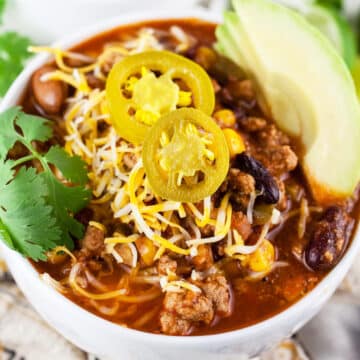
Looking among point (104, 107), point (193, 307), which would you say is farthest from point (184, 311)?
point (104, 107)

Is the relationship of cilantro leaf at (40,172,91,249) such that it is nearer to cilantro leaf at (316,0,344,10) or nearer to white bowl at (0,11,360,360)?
white bowl at (0,11,360,360)

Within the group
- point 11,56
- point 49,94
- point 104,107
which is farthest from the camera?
point 11,56

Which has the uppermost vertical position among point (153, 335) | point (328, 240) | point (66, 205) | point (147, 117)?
point (147, 117)

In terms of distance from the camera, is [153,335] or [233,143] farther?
[233,143]

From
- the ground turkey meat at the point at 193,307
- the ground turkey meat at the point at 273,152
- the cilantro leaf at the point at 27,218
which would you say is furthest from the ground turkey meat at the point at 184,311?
the ground turkey meat at the point at 273,152

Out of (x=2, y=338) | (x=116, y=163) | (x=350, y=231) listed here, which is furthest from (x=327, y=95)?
(x=2, y=338)

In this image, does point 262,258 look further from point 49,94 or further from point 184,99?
point 49,94

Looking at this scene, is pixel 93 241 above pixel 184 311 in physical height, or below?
above
